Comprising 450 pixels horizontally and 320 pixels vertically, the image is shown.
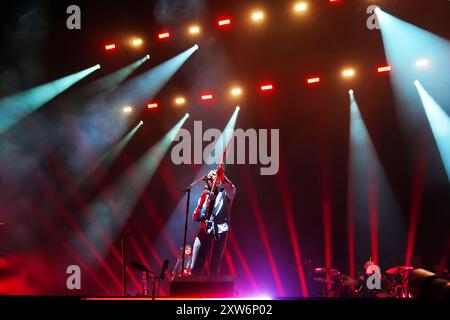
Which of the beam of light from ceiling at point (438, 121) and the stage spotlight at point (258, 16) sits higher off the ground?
the stage spotlight at point (258, 16)

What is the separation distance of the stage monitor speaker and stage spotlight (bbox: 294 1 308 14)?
16.5 feet

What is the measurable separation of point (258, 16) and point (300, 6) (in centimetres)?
77

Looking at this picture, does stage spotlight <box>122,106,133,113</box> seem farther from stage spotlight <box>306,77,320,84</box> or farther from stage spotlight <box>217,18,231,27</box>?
stage spotlight <box>306,77,320,84</box>

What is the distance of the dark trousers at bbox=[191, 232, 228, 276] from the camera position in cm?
504

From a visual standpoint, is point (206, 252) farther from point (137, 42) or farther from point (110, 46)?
point (110, 46)

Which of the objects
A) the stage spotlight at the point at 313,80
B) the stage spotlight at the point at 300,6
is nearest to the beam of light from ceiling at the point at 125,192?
the stage spotlight at the point at 313,80

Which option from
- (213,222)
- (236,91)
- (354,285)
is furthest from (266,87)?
(354,285)

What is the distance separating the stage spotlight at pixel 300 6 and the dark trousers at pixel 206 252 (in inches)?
165

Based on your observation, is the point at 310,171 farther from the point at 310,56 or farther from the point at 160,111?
A: the point at 160,111

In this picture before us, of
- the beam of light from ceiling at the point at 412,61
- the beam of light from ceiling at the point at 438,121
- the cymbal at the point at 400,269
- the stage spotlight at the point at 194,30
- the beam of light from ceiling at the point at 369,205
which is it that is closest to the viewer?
the cymbal at the point at 400,269

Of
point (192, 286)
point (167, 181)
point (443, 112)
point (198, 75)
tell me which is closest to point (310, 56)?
point (198, 75)

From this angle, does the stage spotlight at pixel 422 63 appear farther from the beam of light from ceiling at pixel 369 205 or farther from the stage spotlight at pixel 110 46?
the stage spotlight at pixel 110 46

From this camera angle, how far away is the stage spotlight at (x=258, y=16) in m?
7.02

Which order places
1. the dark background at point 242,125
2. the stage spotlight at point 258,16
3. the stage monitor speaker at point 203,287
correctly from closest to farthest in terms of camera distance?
the stage monitor speaker at point 203,287 < the stage spotlight at point 258,16 < the dark background at point 242,125
